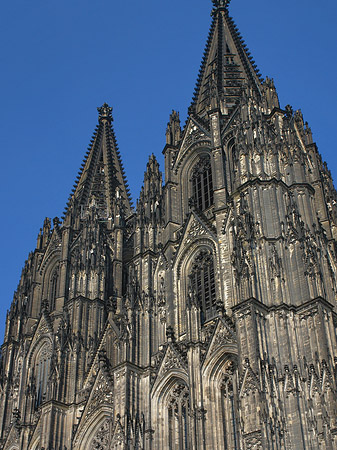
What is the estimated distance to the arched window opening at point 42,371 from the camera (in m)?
41.4

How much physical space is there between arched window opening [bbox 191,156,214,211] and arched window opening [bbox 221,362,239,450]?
38.8 ft

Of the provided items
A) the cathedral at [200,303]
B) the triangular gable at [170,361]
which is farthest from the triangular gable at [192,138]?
the triangular gable at [170,361]

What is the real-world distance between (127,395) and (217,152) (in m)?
14.9

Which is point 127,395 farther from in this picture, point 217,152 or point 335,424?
point 217,152

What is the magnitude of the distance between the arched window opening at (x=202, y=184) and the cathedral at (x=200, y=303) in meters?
0.11

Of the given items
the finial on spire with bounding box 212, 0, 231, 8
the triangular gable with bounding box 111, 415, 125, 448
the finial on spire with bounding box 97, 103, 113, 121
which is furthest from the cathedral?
the finial on spire with bounding box 97, 103, 113, 121

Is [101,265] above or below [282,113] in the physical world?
below

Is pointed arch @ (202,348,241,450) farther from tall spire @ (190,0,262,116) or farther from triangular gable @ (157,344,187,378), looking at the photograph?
tall spire @ (190,0,262,116)

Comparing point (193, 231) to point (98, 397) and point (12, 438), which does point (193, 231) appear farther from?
point (12, 438)

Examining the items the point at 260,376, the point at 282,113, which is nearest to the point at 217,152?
the point at 282,113

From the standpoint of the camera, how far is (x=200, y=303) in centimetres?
3553

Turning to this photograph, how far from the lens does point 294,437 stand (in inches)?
1032

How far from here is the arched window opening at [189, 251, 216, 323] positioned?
34.9 meters

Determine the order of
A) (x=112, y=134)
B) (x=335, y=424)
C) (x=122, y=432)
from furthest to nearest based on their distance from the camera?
(x=112, y=134)
(x=122, y=432)
(x=335, y=424)
